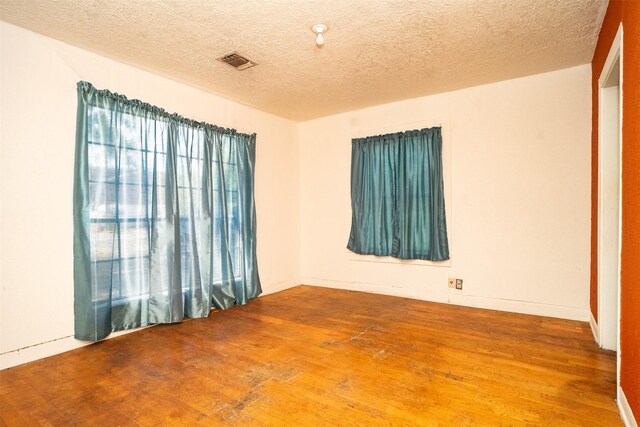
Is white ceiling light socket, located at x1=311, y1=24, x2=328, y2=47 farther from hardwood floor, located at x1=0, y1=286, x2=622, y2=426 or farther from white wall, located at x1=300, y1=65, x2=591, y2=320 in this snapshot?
hardwood floor, located at x1=0, y1=286, x2=622, y2=426

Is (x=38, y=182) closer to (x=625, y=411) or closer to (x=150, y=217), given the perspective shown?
(x=150, y=217)

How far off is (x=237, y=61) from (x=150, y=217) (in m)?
1.73

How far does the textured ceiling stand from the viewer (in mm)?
2293

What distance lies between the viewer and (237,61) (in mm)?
3096

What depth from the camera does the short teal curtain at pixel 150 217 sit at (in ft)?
9.12

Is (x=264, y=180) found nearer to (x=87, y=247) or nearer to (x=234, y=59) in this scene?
(x=234, y=59)

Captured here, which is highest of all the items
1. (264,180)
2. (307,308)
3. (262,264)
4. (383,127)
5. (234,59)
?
(234,59)

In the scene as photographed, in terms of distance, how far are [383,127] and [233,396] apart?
372 centimetres

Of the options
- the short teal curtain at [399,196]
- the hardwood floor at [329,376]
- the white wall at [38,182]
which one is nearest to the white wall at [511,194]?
the short teal curtain at [399,196]

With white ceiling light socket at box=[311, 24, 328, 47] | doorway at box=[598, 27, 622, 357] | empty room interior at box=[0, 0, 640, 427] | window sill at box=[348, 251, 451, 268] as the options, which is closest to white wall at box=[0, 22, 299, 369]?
empty room interior at box=[0, 0, 640, 427]

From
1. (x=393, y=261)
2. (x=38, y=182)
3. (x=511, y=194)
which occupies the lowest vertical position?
(x=393, y=261)

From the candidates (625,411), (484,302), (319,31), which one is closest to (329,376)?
(625,411)

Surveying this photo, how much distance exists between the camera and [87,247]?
9.00 ft

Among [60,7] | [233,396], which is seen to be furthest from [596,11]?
[60,7]
